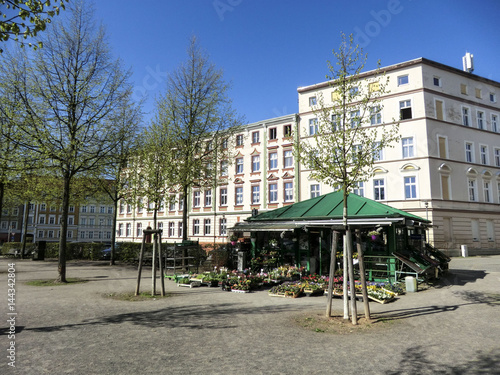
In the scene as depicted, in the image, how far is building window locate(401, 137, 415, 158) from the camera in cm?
3170

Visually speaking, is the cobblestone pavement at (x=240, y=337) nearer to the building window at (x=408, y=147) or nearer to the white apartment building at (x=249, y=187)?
the building window at (x=408, y=147)

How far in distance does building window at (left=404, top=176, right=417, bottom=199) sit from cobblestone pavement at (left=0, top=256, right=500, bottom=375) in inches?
852

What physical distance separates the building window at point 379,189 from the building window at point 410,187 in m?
2.13

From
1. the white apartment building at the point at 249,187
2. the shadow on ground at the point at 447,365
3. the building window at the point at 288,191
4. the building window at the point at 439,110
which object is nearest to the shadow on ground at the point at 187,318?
the shadow on ground at the point at 447,365

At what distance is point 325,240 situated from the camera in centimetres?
1550

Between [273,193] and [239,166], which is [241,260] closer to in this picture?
[273,193]

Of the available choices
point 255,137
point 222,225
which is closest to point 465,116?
point 255,137

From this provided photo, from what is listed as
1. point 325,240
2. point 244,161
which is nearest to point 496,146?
point 244,161

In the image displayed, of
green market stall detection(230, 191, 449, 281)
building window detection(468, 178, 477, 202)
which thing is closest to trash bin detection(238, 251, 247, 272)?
green market stall detection(230, 191, 449, 281)

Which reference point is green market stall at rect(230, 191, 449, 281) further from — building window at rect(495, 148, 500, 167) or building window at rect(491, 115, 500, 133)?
building window at rect(491, 115, 500, 133)

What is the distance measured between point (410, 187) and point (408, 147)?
12.5 ft

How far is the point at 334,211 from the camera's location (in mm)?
15188

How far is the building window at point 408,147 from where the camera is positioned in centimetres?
3170

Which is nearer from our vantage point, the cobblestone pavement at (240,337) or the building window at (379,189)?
the cobblestone pavement at (240,337)
